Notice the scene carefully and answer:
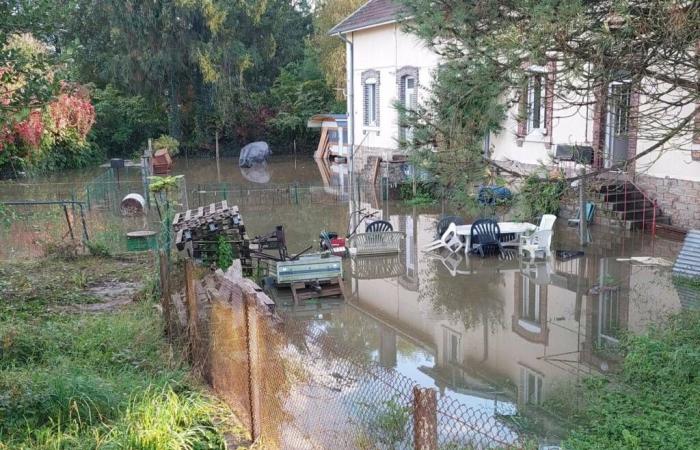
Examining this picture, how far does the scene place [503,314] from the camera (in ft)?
37.1

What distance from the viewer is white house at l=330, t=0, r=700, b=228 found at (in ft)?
Result: 47.1

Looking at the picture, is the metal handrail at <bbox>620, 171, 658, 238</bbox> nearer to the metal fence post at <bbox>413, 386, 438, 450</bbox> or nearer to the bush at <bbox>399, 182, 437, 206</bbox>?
the bush at <bbox>399, 182, 437, 206</bbox>

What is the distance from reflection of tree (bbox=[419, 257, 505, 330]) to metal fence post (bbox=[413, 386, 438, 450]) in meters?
7.21

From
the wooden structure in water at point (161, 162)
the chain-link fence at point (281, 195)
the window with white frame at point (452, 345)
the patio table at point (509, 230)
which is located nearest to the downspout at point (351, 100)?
the chain-link fence at point (281, 195)

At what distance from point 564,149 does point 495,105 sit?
462 inches

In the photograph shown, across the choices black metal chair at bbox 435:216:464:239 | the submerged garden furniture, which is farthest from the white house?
black metal chair at bbox 435:216:464:239

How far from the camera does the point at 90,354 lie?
305 inches

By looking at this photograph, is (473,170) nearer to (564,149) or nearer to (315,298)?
(315,298)

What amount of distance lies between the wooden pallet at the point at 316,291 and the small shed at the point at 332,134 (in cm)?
2363

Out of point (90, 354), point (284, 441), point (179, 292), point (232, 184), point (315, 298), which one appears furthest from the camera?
point (232, 184)

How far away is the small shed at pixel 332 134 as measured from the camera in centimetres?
3662

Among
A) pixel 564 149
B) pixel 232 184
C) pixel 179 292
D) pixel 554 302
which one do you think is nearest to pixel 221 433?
pixel 179 292

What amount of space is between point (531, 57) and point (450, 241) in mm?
9290

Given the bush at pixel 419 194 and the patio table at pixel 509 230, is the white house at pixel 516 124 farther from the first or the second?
the bush at pixel 419 194
